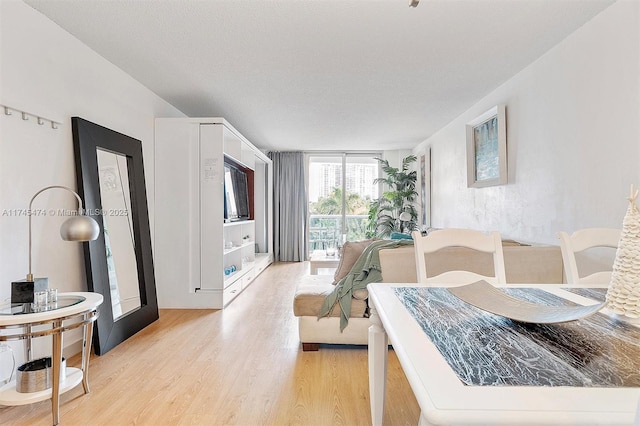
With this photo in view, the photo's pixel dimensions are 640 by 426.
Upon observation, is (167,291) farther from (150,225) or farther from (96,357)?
(96,357)

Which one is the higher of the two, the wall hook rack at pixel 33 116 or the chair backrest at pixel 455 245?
the wall hook rack at pixel 33 116

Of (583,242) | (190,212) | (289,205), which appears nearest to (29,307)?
(190,212)

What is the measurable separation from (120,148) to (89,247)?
0.96 metres

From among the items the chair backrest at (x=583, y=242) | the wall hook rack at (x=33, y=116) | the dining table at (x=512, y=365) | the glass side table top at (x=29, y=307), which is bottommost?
the glass side table top at (x=29, y=307)

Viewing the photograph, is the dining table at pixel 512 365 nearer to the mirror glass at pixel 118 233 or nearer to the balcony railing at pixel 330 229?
the mirror glass at pixel 118 233

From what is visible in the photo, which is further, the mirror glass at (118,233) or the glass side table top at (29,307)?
the mirror glass at (118,233)

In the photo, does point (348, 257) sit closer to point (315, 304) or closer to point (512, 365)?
point (315, 304)

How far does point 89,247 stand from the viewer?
253 centimetres

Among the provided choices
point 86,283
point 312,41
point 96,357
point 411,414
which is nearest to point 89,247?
point 86,283

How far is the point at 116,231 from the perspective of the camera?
9.71ft

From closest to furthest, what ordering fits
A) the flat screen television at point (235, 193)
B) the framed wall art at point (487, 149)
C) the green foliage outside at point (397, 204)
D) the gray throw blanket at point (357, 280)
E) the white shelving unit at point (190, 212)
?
the gray throw blanket at point (357, 280) < the framed wall art at point (487, 149) < the white shelving unit at point (190, 212) < the flat screen television at point (235, 193) < the green foliage outside at point (397, 204)

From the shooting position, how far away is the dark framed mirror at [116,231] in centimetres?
256

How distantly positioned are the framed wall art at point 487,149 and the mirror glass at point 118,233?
3.55 m

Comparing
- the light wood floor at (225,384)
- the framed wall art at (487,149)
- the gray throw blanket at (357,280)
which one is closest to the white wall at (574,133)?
the framed wall art at (487,149)
